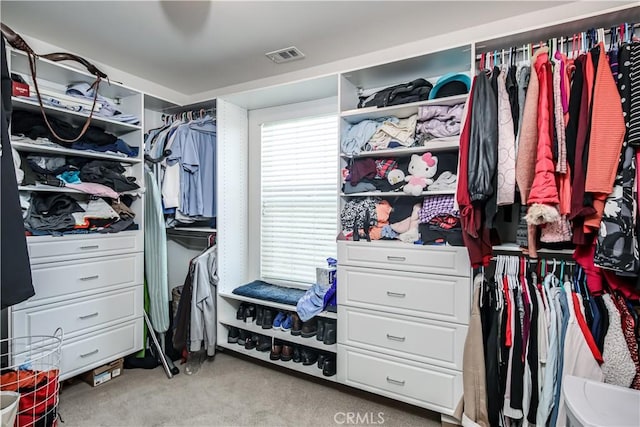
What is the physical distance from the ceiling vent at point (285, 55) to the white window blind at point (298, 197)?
1.53ft

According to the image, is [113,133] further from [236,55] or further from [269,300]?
[269,300]

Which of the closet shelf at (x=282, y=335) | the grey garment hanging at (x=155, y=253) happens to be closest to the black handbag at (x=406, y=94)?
the closet shelf at (x=282, y=335)

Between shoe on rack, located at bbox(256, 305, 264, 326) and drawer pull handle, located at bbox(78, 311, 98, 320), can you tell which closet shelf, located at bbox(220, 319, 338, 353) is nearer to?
shoe on rack, located at bbox(256, 305, 264, 326)

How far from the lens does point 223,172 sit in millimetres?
2775

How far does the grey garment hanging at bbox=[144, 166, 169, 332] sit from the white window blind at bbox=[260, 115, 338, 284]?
806mm

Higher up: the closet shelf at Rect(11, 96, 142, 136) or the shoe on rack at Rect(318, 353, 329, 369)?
the closet shelf at Rect(11, 96, 142, 136)

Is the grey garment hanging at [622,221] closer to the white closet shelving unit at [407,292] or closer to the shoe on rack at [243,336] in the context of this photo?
the white closet shelving unit at [407,292]

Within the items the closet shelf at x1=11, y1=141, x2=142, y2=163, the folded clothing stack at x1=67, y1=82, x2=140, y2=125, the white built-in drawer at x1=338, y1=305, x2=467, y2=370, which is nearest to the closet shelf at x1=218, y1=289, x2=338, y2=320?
the white built-in drawer at x1=338, y1=305, x2=467, y2=370

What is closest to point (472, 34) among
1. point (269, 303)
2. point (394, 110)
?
point (394, 110)

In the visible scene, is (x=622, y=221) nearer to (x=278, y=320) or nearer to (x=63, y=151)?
(x=278, y=320)

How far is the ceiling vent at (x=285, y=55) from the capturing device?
2.48 m

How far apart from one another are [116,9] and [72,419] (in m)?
2.39

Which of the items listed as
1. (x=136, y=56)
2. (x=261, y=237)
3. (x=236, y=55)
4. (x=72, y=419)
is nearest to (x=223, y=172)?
(x=261, y=237)

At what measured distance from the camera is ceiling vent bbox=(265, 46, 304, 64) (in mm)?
2480
